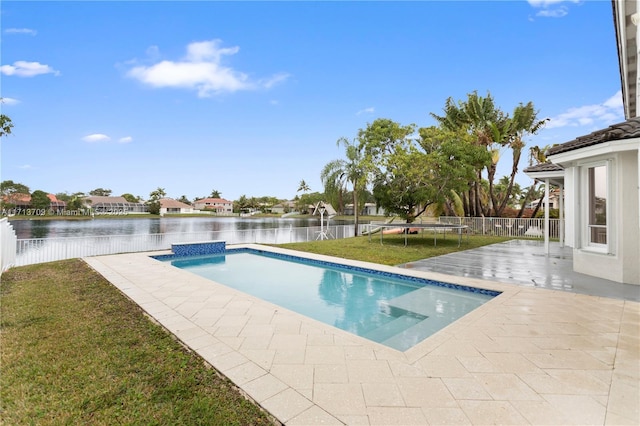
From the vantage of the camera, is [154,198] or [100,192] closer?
[154,198]

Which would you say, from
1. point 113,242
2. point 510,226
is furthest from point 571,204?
point 113,242

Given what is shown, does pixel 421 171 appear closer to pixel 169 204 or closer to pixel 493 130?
pixel 493 130

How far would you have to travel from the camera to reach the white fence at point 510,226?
51.4 ft

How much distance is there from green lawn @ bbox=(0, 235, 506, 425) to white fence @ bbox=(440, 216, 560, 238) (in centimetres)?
1775

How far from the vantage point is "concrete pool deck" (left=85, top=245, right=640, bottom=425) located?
219cm

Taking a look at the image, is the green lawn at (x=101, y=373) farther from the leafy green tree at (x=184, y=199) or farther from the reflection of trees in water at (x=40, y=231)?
the leafy green tree at (x=184, y=199)

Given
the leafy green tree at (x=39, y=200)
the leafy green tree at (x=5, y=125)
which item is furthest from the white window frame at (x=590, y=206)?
the leafy green tree at (x=39, y=200)

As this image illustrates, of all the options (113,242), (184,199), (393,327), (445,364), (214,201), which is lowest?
(393,327)

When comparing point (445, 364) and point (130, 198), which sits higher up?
point (130, 198)

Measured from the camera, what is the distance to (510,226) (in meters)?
17.0

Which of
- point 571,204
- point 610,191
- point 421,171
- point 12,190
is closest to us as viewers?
point 610,191

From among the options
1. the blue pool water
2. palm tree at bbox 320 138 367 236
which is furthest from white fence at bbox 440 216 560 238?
the blue pool water

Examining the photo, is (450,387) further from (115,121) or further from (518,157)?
(115,121)

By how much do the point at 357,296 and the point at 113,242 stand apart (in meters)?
9.20
